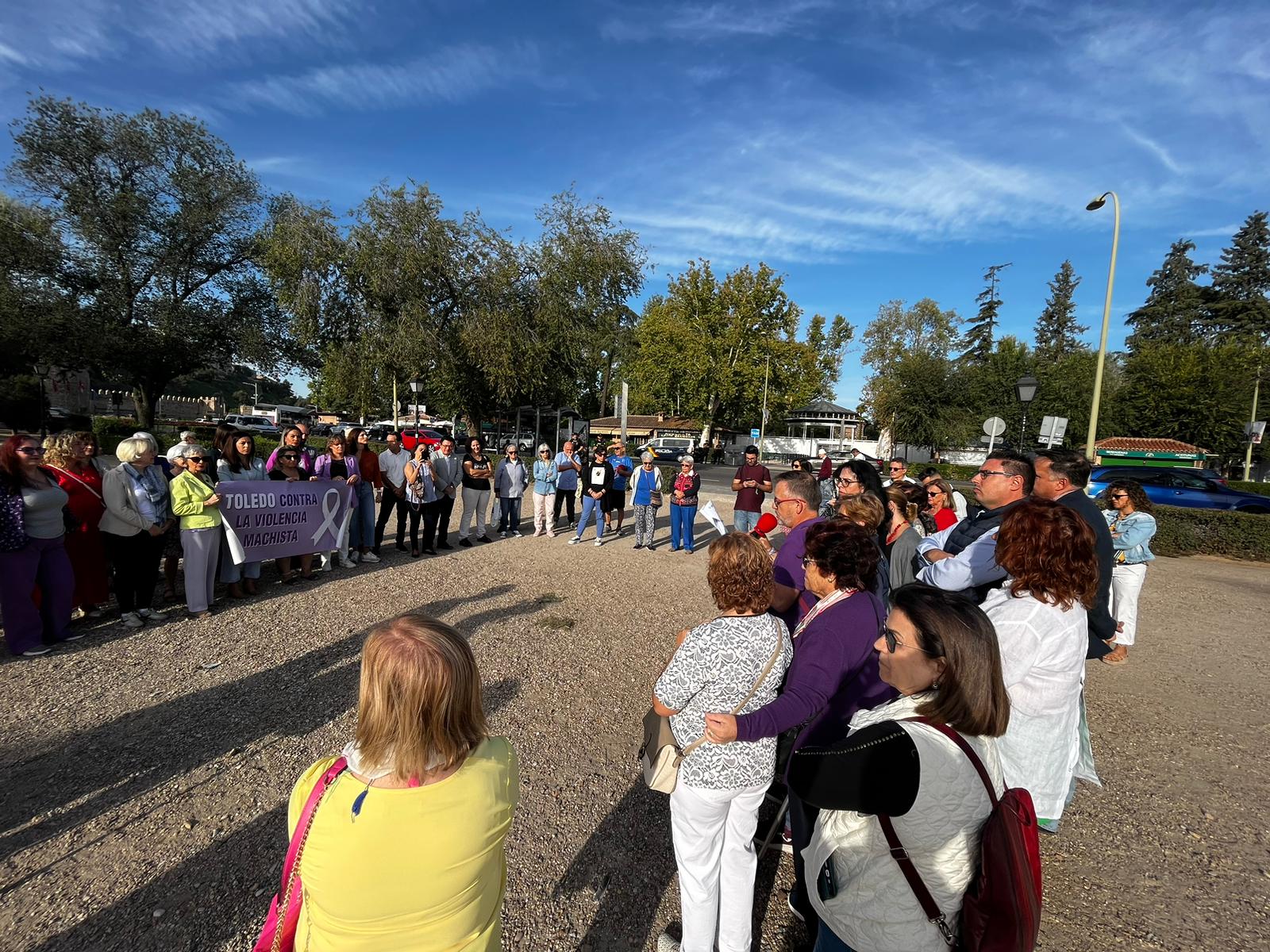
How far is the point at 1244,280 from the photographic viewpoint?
49.3 m

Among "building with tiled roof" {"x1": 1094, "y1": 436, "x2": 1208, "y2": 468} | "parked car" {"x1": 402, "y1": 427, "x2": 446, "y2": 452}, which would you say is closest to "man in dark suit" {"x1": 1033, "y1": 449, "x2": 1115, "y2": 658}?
"parked car" {"x1": 402, "y1": 427, "x2": 446, "y2": 452}

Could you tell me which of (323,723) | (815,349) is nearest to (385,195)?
(323,723)

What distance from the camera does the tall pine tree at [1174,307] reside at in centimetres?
5028

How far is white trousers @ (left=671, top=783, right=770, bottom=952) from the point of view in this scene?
202 cm

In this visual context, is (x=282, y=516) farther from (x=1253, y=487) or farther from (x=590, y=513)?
(x=1253, y=487)

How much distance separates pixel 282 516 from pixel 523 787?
16.1 ft

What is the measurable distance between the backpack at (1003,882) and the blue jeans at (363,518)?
26.6 ft

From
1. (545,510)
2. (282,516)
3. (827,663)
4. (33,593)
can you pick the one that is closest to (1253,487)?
(545,510)

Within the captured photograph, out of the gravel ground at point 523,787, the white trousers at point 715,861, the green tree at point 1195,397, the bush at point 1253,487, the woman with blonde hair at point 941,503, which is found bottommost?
the gravel ground at point 523,787

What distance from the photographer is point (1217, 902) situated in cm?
276

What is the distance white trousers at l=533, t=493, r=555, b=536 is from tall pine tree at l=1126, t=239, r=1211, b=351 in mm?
59889

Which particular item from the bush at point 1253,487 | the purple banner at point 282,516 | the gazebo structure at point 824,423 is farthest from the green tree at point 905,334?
the purple banner at point 282,516

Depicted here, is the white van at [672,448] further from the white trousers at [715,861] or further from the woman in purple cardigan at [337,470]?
the white trousers at [715,861]

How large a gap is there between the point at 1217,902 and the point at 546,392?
2493 centimetres
